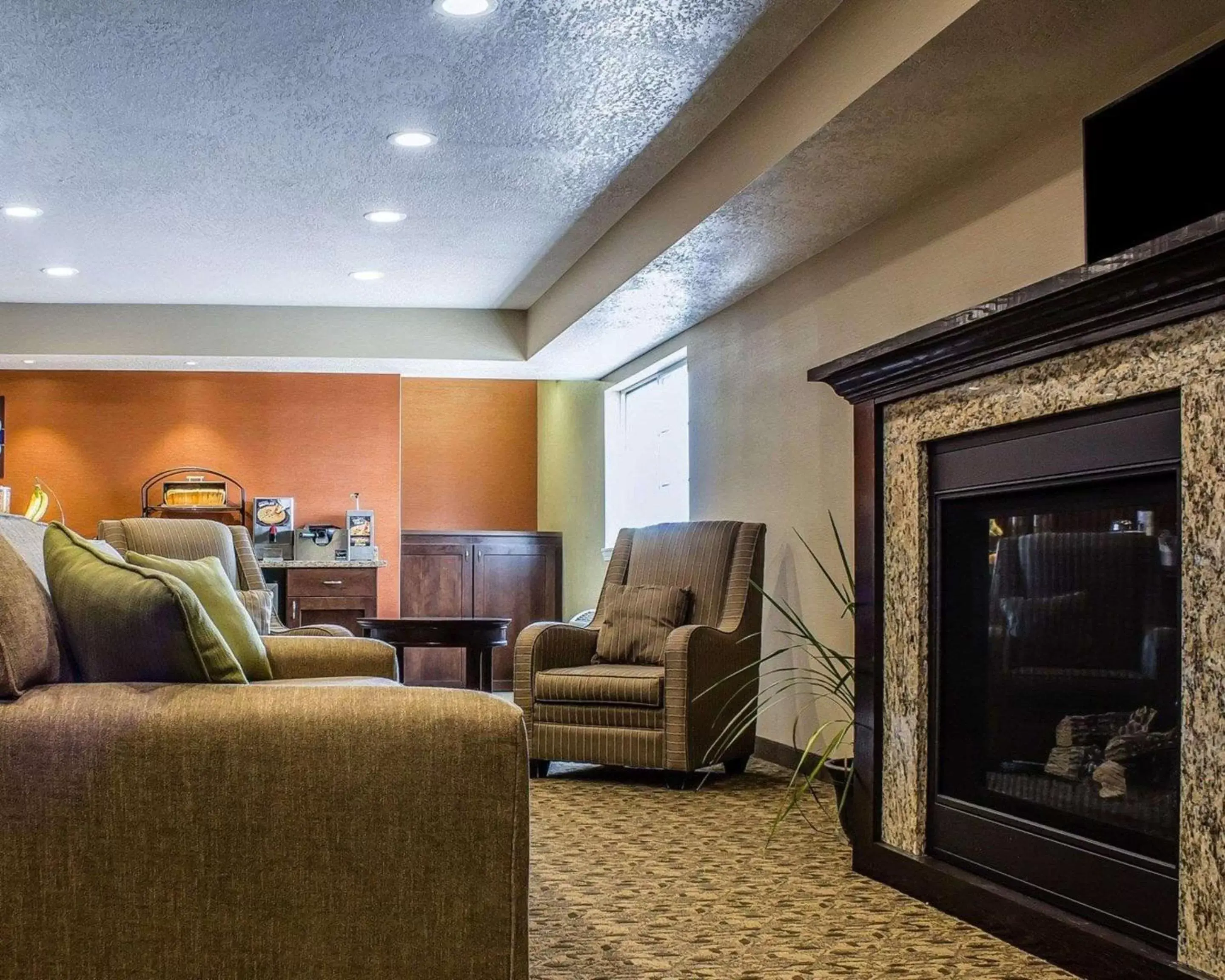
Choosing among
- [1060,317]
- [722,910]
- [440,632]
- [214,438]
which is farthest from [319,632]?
[214,438]

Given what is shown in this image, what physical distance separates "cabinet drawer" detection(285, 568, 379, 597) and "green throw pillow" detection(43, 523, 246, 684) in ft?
20.0

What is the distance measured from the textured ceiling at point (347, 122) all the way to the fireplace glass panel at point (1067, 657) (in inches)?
66.9

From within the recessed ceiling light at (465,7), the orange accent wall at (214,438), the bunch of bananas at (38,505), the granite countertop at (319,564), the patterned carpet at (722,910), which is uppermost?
the recessed ceiling light at (465,7)

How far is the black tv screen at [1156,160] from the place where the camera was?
274 cm

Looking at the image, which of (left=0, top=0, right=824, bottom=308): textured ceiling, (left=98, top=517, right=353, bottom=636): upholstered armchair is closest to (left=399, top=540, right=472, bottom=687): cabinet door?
(left=0, top=0, right=824, bottom=308): textured ceiling

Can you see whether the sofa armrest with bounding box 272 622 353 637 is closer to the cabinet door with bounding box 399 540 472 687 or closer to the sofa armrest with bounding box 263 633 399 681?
the sofa armrest with bounding box 263 633 399 681

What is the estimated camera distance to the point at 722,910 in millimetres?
2973

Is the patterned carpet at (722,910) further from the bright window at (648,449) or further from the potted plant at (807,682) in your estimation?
the bright window at (648,449)

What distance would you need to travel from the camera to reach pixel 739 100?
4309mm

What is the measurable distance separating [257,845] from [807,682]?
148 inches

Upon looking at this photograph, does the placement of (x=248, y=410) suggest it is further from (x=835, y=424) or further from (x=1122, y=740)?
(x=1122, y=740)

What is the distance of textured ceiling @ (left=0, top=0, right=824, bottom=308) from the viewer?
3.71 metres

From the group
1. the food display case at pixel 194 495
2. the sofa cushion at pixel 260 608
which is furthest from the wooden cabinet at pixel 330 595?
the sofa cushion at pixel 260 608

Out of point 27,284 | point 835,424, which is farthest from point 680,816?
Answer: point 27,284
